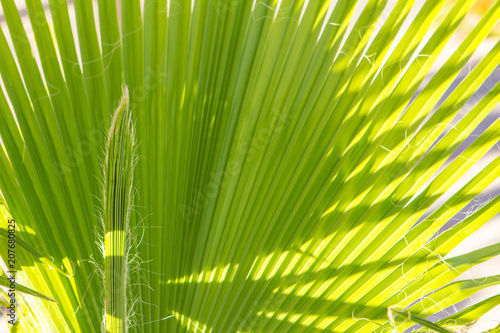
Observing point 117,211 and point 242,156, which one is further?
point 242,156

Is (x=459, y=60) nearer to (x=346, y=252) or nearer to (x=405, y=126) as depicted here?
(x=405, y=126)

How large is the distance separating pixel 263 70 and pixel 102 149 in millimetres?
316

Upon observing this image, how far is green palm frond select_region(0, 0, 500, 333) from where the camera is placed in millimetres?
622

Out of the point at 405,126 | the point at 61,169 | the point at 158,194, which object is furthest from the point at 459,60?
the point at 61,169

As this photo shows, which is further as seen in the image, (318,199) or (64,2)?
(318,199)

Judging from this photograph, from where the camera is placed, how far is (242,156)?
0.68m

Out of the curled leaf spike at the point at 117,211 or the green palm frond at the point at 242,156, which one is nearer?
the curled leaf spike at the point at 117,211

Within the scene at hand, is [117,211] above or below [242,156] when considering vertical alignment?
below

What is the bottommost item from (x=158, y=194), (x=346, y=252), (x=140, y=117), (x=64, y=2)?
(x=346, y=252)

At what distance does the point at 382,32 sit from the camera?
63 centimetres

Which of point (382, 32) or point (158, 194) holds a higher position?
point (382, 32)

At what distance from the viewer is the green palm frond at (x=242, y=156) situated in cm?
62

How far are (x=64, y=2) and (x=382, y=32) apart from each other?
0.54 m

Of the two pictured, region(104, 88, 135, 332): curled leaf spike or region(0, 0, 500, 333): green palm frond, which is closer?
region(104, 88, 135, 332): curled leaf spike
